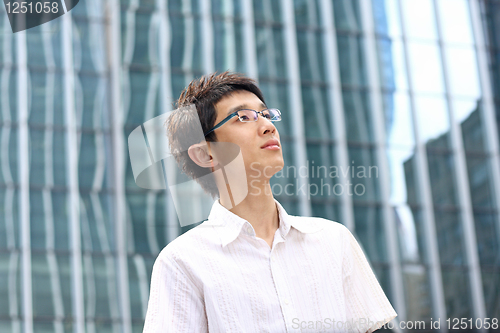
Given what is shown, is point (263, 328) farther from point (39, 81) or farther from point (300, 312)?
point (39, 81)

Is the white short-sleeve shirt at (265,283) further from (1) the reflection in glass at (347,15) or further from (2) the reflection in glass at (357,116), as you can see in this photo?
(1) the reflection in glass at (347,15)

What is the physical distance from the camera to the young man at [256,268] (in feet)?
6.63

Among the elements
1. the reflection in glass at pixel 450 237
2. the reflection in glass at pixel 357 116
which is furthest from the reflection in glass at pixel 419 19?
the reflection in glass at pixel 450 237

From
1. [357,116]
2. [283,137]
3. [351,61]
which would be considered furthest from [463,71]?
[283,137]

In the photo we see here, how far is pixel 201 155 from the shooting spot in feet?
8.30

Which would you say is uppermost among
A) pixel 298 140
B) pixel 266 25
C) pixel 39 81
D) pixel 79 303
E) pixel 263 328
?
pixel 266 25

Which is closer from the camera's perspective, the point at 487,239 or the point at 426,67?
the point at 487,239

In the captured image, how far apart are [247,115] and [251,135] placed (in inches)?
3.9

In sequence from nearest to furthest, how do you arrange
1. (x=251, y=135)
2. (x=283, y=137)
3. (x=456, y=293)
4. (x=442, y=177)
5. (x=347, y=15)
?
(x=251, y=135) < (x=283, y=137) < (x=456, y=293) < (x=442, y=177) < (x=347, y=15)

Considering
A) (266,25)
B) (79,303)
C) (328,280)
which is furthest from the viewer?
(266,25)

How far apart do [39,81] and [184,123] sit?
17079 mm

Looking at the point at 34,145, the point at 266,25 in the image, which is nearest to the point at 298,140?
the point at 266,25

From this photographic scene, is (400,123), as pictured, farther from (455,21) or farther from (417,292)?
(417,292)

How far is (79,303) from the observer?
1730 centimetres
